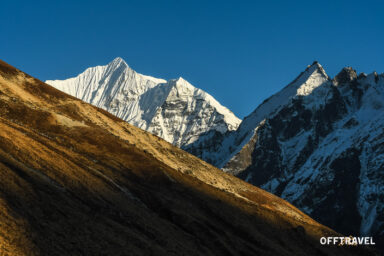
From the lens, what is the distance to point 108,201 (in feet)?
175

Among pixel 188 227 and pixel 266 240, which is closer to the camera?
pixel 188 227

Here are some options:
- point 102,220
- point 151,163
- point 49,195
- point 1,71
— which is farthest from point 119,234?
point 1,71

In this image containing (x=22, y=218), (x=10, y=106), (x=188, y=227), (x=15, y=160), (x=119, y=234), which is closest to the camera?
(x=22, y=218)

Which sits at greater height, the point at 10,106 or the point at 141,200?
the point at 10,106

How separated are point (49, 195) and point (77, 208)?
2794mm

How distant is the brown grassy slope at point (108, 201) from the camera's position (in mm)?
39812

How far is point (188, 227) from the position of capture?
61312 mm

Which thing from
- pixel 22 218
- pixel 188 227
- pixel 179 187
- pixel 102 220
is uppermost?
pixel 179 187

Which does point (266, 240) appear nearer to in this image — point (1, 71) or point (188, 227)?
point (188, 227)

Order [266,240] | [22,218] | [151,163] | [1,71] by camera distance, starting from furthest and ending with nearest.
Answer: [1,71], [151,163], [266,240], [22,218]

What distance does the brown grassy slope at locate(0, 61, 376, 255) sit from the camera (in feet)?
131

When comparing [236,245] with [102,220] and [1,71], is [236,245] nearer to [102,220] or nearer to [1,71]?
[102,220]

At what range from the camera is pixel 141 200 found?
6412 centimetres

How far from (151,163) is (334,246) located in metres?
34.1
